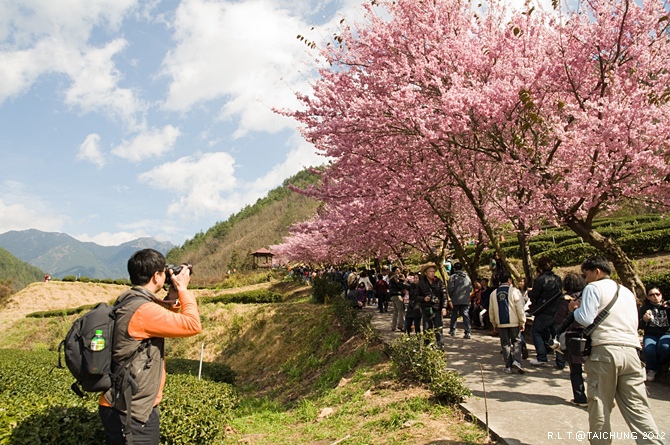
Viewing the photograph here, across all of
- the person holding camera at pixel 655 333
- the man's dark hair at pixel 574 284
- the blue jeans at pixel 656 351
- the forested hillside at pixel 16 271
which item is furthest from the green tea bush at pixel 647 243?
the forested hillside at pixel 16 271

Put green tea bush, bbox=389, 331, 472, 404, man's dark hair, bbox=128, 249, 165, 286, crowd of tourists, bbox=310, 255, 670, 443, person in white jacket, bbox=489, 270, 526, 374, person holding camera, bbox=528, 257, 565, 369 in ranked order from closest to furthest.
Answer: man's dark hair, bbox=128, 249, 165, 286, crowd of tourists, bbox=310, 255, 670, 443, green tea bush, bbox=389, 331, 472, 404, person in white jacket, bbox=489, 270, 526, 374, person holding camera, bbox=528, 257, 565, 369

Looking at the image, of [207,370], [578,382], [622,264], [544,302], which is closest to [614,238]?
[622,264]

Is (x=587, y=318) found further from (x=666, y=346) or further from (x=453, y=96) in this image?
(x=453, y=96)

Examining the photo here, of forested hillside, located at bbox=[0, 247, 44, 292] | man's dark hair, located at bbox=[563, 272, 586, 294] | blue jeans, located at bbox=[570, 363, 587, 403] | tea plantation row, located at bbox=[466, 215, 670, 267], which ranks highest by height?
forested hillside, located at bbox=[0, 247, 44, 292]

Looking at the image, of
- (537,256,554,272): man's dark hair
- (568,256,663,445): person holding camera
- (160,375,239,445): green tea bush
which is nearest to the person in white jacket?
(537,256,554,272): man's dark hair

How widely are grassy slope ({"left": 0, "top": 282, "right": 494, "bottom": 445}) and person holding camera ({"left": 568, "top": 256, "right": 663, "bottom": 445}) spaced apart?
4.21ft

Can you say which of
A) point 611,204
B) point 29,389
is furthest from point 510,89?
point 29,389

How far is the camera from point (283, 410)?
350 inches

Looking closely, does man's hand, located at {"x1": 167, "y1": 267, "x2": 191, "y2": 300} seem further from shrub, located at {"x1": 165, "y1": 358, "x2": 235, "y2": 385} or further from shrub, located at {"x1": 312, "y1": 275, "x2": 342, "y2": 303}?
shrub, located at {"x1": 312, "y1": 275, "x2": 342, "y2": 303}

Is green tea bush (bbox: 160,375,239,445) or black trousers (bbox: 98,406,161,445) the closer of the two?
black trousers (bbox: 98,406,161,445)

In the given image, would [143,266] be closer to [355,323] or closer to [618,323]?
[618,323]

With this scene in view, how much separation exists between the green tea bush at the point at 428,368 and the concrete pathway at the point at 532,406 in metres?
0.23

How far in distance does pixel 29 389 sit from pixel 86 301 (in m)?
37.3

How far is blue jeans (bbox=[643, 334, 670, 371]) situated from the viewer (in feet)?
20.4
